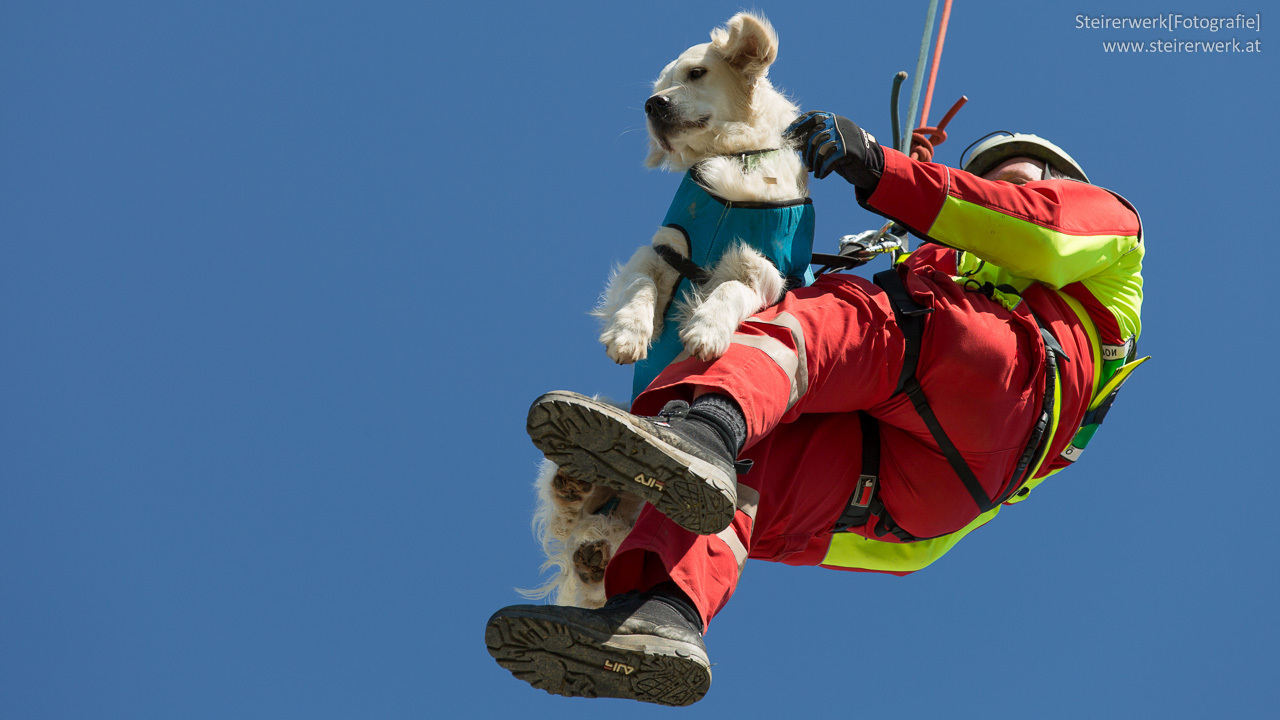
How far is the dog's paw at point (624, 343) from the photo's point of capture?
4207 mm

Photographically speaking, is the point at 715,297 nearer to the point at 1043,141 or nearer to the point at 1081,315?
the point at 1081,315

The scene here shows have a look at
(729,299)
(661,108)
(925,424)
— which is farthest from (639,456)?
(661,108)

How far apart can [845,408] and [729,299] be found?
0.70m

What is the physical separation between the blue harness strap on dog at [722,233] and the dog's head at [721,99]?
25 centimetres

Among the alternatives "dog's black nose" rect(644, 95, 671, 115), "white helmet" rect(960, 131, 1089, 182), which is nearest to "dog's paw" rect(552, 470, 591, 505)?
"dog's black nose" rect(644, 95, 671, 115)

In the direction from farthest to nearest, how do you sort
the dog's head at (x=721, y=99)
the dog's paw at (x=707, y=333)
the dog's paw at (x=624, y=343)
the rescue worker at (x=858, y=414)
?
the dog's head at (x=721, y=99) → the dog's paw at (x=624, y=343) → the dog's paw at (x=707, y=333) → the rescue worker at (x=858, y=414)

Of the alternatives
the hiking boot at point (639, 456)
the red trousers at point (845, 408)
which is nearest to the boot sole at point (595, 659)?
the red trousers at point (845, 408)

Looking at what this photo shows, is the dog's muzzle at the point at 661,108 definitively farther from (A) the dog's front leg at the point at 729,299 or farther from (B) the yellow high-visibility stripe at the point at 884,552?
(B) the yellow high-visibility stripe at the point at 884,552

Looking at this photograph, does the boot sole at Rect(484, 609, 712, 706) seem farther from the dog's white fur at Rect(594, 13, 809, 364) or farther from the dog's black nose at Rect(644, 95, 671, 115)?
the dog's black nose at Rect(644, 95, 671, 115)

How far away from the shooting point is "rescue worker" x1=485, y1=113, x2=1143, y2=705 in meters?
3.84

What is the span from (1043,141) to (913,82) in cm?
93

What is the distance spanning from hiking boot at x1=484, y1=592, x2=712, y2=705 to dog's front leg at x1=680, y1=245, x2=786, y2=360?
0.93 meters

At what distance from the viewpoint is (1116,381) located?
202 inches

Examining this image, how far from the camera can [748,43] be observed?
16.3 ft
